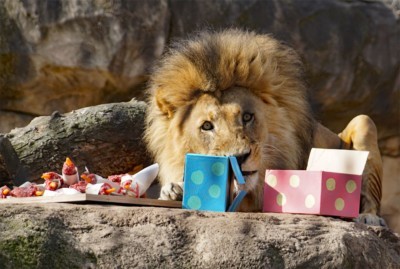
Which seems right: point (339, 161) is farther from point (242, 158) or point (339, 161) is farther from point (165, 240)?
point (165, 240)

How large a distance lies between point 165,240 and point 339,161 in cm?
85

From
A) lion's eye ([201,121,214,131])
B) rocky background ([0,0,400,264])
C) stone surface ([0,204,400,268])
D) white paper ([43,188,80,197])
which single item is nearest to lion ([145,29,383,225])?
lion's eye ([201,121,214,131])

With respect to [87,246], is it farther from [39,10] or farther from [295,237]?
[39,10]

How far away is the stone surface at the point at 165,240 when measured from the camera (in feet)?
8.83

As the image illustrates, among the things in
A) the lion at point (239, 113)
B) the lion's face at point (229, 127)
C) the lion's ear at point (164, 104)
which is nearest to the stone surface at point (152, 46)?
the lion at point (239, 113)

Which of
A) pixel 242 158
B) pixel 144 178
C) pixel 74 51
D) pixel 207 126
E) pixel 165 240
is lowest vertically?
pixel 165 240

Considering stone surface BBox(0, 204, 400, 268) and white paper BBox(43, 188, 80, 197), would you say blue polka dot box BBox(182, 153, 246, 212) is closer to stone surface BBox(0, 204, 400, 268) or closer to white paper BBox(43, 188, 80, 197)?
stone surface BBox(0, 204, 400, 268)

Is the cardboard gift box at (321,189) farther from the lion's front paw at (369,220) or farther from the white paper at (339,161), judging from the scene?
the lion's front paw at (369,220)

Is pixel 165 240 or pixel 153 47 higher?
pixel 153 47

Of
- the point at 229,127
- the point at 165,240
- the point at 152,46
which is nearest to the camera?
the point at 165,240

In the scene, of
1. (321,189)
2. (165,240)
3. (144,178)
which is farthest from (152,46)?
(165,240)

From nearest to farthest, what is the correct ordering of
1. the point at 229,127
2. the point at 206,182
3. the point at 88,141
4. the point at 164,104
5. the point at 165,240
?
the point at 165,240 < the point at 206,182 < the point at 229,127 < the point at 164,104 < the point at 88,141

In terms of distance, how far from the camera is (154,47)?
662 centimetres

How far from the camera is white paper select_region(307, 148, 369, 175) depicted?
3.24m
